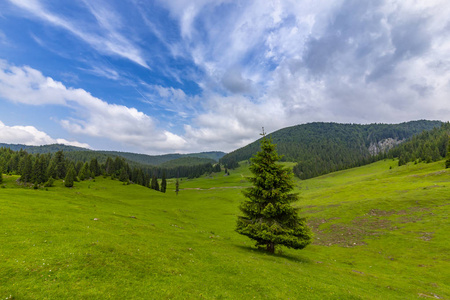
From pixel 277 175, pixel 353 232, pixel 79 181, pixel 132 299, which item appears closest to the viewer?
pixel 132 299

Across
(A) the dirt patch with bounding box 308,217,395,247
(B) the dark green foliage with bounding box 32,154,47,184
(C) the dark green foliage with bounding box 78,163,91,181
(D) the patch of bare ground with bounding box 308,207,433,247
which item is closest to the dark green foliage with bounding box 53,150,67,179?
(C) the dark green foliage with bounding box 78,163,91,181

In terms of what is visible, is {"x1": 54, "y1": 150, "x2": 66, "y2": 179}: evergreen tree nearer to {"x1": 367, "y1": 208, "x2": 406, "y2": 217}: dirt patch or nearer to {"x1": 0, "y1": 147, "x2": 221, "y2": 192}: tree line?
{"x1": 0, "y1": 147, "x2": 221, "y2": 192}: tree line

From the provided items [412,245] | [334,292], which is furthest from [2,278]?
[412,245]

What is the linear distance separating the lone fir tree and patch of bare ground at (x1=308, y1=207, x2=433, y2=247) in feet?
71.9

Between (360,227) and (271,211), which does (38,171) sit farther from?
(360,227)

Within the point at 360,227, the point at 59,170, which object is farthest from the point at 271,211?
the point at 59,170

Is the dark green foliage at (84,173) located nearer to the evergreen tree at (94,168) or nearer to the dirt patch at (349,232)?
the evergreen tree at (94,168)

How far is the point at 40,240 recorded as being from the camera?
1711cm

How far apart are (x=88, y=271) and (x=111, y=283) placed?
7.13 ft

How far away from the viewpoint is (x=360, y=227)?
50438mm

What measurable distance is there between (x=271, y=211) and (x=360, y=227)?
37.7 metres

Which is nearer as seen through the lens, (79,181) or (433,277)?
(433,277)

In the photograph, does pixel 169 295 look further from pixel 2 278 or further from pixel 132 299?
pixel 2 278

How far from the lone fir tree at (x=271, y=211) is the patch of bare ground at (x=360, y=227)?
71.9 ft
